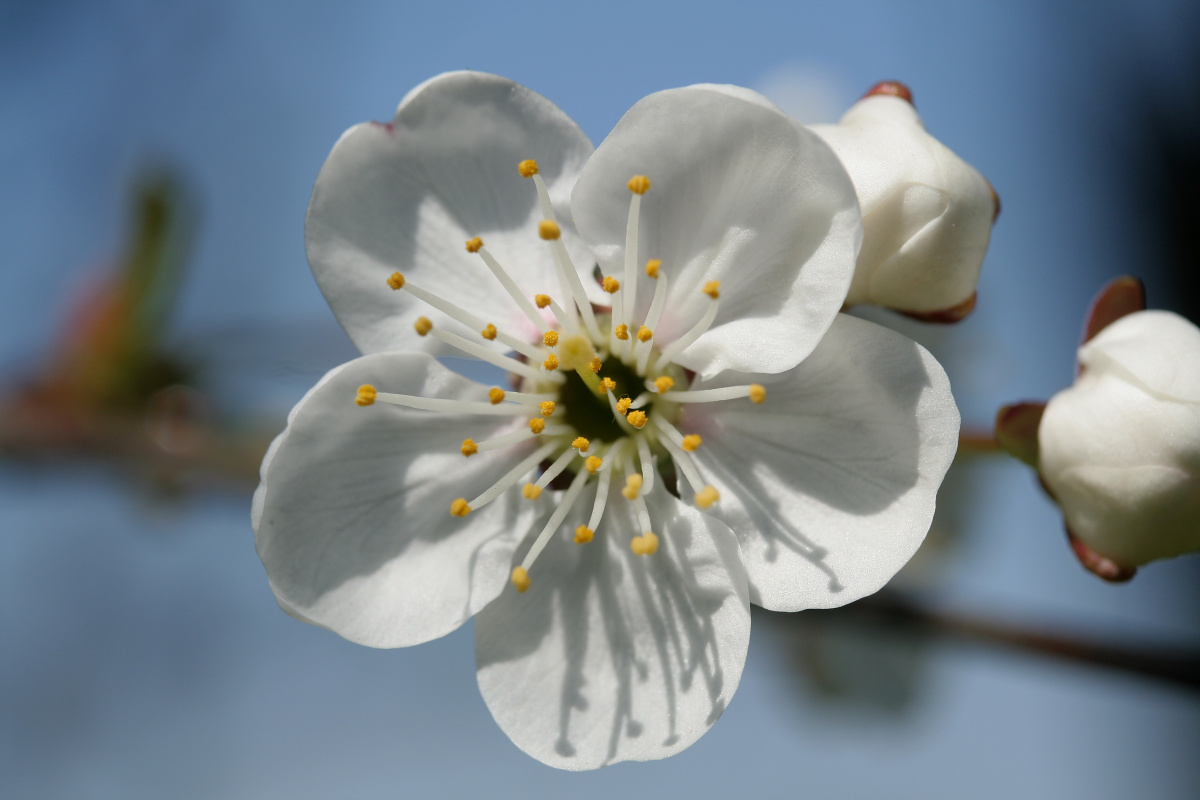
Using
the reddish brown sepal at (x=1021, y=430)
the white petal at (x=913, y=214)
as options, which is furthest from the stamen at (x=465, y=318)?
the reddish brown sepal at (x=1021, y=430)

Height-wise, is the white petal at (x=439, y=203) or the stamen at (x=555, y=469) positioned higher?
the white petal at (x=439, y=203)

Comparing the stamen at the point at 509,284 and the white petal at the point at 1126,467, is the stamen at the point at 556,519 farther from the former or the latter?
the white petal at the point at 1126,467

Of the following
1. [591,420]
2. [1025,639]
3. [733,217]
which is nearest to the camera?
[733,217]

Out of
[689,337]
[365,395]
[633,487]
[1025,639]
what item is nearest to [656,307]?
[689,337]

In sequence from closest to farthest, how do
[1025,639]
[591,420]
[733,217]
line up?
[733,217]
[591,420]
[1025,639]

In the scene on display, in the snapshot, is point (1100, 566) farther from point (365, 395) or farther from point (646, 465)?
point (365, 395)

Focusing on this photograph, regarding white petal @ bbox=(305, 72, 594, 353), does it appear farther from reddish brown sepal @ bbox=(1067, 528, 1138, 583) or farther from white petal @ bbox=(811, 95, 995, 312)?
reddish brown sepal @ bbox=(1067, 528, 1138, 583)
